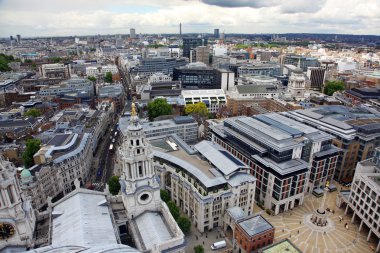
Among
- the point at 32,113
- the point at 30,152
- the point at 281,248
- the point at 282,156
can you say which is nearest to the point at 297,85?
the point at 282,156

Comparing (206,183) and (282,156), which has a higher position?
(282,156)

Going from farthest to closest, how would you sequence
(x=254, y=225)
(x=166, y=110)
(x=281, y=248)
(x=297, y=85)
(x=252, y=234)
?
(x=297, y=85) → (x=166, y=110) → (x=254, y=225) → (x=252, y=234) → (x=281, y=248)

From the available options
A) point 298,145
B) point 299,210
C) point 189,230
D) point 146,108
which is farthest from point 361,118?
point 146,108

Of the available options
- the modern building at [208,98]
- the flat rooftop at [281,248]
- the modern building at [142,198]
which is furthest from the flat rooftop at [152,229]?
the modern building at [208,98]

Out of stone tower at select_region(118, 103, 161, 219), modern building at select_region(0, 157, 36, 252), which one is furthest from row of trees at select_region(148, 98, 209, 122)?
modern building at select_region(0, 157, 36, 252)

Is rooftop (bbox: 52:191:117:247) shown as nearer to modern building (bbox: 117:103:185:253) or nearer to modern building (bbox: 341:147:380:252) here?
modern building (bbox: 117:103:185:253)

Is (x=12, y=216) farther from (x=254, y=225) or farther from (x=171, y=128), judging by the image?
(x=171, y=128)
